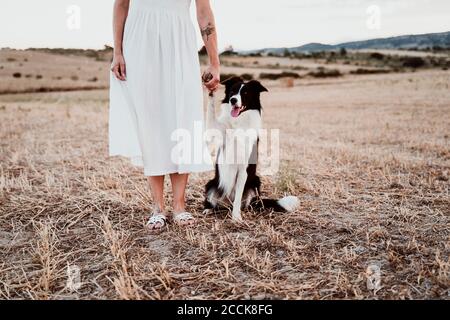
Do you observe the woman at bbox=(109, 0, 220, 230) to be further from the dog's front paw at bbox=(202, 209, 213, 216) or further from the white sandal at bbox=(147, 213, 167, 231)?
the dog's front paw at bbox=(202, 209, 213, 216)

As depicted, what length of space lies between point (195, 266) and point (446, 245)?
5.56ft

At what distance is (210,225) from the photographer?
367cm

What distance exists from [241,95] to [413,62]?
24.9m

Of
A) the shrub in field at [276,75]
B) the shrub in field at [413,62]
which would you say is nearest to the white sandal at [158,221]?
the shrub in field at [276,75]

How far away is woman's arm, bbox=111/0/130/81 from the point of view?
11.2ft

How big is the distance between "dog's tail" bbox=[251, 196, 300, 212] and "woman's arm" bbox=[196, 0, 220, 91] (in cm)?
111

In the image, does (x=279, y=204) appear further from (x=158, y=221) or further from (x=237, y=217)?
(x=158, y=221)

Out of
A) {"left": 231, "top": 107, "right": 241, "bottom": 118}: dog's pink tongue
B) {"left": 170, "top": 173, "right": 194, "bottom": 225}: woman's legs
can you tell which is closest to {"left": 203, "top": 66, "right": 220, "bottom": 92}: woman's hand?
{"left": 231, "top": 107, "right": 241, "bottom": 118}: dog's pink tongue

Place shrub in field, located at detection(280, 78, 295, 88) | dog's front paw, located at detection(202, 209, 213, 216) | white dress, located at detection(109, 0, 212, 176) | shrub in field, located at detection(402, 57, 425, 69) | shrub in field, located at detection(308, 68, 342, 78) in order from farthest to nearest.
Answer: shrub in field, located at detection(308, 68, 342, 78) < shrub in field, located at detection(402, 57, 425, 69) < shrub in field, located at detection(280, 78, 295, 88) < dog's front paw, located at detection(202, 209, 213, 216) < white dress, located at detection(109, 0, 212, 176)

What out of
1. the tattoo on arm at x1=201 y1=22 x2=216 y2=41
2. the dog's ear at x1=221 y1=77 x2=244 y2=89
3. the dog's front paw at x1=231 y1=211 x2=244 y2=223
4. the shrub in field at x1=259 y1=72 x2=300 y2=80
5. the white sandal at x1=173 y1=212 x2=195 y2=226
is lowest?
the dog's front paw at x1=231 y1=211 x2=244 y2=223

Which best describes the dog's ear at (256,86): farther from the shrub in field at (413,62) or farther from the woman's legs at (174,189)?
the shrub in field at (413,62)

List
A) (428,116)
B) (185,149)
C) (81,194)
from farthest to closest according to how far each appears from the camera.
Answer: (428,116) < (81,194) < (185,149)

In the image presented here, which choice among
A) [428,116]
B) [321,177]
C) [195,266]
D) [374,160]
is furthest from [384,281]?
[428,116]

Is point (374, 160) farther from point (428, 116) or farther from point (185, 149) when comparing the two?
point (428, 116)
